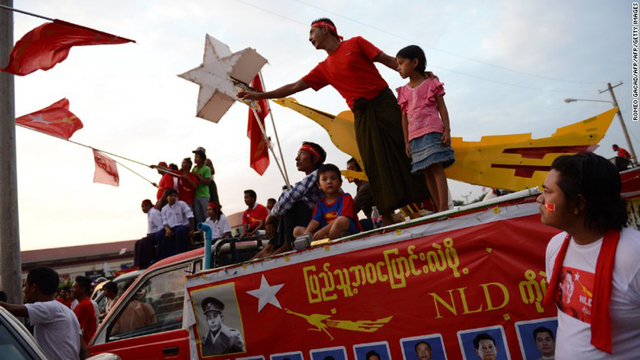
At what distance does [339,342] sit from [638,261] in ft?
5.27

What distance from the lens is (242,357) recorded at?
3.23 metres

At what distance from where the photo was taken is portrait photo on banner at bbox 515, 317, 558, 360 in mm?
2184

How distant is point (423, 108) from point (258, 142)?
266 cm

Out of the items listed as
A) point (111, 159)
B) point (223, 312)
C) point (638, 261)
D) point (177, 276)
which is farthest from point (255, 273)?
point (111, 159)

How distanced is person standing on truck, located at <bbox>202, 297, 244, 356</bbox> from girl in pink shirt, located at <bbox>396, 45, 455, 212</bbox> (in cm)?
166

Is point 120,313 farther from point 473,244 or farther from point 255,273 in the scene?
point 473,244

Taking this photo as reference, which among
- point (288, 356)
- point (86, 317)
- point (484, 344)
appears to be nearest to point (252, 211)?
point (86, 317)

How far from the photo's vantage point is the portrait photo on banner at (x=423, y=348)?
2407 mm

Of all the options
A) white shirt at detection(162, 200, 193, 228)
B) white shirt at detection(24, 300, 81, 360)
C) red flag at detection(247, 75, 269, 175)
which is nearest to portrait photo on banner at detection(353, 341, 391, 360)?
white shirt at detection(24, 300, 81, 360)

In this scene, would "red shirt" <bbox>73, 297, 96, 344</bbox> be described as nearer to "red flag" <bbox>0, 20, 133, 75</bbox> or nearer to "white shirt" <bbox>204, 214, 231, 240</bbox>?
"white shirt" <bbox>204, 214, 231, 240</bbox>

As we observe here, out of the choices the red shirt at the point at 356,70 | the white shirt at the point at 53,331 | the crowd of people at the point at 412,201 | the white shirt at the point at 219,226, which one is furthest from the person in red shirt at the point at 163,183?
the red shirt at the point at 356,70

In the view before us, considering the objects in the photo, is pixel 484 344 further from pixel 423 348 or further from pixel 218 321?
pixel 218 321

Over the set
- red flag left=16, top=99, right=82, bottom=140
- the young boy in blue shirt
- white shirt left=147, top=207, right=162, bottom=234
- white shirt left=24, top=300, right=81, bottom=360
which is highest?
red flag left=16, top=99, right=82, bottom=140

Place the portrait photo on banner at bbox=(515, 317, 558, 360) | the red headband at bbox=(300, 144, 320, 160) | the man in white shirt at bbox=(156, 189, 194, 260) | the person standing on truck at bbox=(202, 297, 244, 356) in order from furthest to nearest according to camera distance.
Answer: the man in white shirt at bbox=(156, 189, 194, 260) < the red headband at bbox=(300, 144, 320, 160) < the person standing on truck at bbox=(202, 297, 244, 356) < the portrait photo on banner at bbox=(515, 317, 558, 360)
